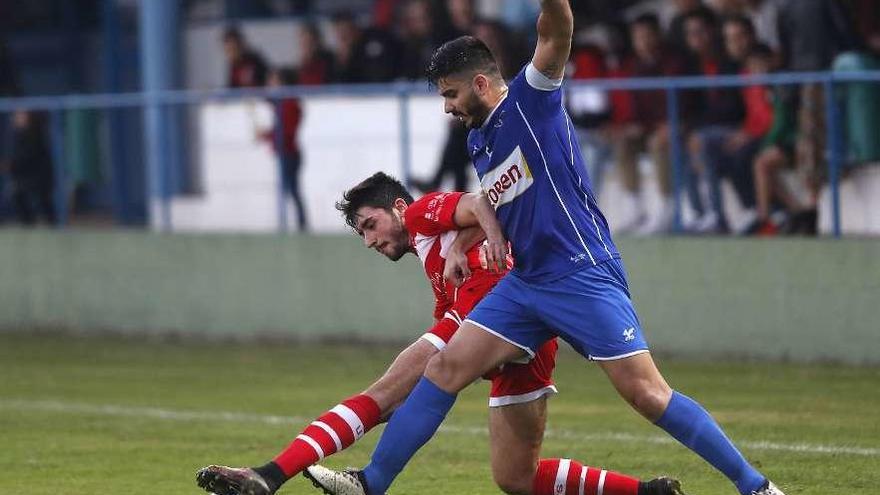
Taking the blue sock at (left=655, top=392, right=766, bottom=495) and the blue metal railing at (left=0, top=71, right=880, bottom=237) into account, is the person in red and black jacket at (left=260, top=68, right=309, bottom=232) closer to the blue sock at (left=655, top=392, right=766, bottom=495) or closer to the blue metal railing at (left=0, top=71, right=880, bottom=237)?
the blue metal railing at (left=0, top=71, right=880, bottom=237)

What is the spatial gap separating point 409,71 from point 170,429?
6993 millimetres

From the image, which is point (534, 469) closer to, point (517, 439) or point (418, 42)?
point (517, 439)

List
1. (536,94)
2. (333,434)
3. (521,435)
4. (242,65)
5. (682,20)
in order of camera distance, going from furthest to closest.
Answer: (242,65), (682,20), (333,434), (521,435), (536,94)

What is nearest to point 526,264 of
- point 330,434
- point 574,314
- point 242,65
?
point 574,314

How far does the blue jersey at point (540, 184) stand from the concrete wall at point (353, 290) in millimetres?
6872

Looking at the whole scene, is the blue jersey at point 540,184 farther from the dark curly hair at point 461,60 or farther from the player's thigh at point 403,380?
the player's thigh at point 403,380

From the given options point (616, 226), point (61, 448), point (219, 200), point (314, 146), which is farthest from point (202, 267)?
point (61, 448)

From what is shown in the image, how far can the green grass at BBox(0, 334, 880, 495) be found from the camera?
9.46 meters

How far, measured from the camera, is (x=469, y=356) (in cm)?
748

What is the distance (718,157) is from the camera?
14555 mm

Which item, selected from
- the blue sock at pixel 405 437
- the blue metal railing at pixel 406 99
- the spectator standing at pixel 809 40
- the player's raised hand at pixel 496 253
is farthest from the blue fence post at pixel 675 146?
the blue sock at pixel 405 437

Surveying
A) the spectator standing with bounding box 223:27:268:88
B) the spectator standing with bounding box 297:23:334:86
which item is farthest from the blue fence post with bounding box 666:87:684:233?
the spectator standing with bounding box 223:27:268:88

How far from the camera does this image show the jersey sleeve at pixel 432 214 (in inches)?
307

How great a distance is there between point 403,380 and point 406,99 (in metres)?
8.83
